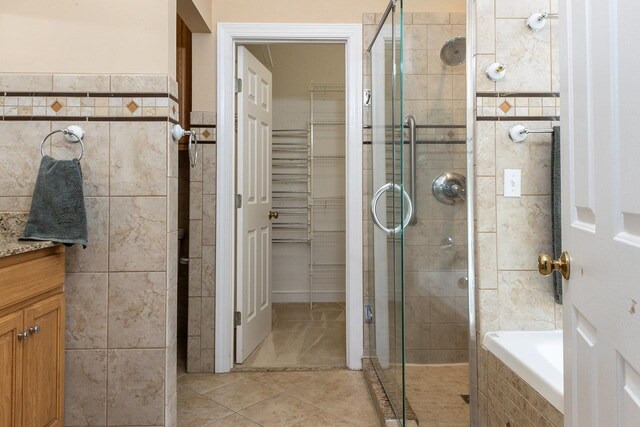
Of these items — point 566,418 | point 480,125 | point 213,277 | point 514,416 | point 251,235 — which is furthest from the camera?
point 251,235

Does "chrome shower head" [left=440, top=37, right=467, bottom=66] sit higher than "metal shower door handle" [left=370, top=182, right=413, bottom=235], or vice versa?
"chrome shower head" [left=440, top=37, right=467, bottom=66]

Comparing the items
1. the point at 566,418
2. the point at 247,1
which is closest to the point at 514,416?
the point at 566,418

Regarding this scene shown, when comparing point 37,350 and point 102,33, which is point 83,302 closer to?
point 37,350

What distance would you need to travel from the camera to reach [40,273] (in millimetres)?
1489

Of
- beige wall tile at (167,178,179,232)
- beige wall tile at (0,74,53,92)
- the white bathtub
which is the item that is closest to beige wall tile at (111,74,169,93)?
beige wall tile at (0,74,53,92)

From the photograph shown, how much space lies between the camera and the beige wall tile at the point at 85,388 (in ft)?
5.61

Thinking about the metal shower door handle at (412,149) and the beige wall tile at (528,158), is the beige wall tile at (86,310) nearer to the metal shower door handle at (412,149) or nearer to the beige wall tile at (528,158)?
the metal shower door handle at (412,149)

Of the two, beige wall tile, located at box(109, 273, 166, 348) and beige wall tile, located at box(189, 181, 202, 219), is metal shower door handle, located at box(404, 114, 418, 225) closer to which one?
beige wall tile, located at box(109, 273, 166, 348)

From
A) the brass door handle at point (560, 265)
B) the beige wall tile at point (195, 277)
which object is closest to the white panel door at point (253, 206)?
the beige wall tile at point (195, 277)

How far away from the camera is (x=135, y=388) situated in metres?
1.73

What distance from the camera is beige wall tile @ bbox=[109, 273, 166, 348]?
1740mm

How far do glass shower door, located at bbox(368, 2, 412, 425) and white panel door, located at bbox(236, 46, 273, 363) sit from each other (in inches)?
32.4

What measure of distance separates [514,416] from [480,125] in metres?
1.04

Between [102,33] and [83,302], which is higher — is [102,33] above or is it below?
above
